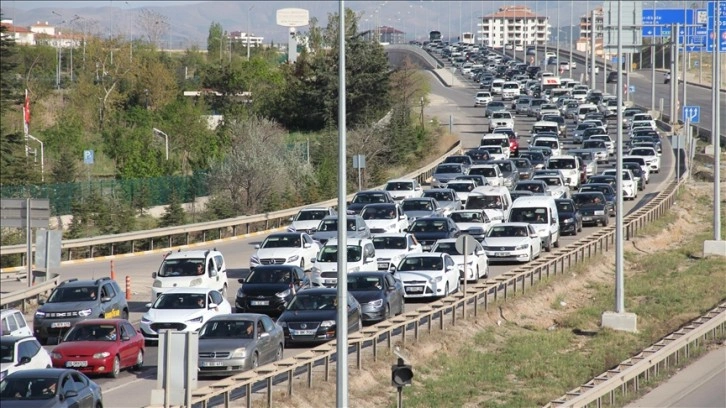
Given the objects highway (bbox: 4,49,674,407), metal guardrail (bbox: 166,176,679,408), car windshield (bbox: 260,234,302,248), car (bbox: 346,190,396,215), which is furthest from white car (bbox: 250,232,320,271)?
car (bbox: 346,190,396,215)

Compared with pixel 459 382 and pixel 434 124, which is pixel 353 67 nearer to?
pixel 434 124

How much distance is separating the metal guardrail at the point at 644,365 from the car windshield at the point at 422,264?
6611 millimetres

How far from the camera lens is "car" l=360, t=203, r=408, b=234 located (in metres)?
46.8

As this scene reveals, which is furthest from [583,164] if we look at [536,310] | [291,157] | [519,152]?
[536,310]

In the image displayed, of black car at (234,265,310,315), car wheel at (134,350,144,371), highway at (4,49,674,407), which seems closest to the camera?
highway at (4,49,674,407)

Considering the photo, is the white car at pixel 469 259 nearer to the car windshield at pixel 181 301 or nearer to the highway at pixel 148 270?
the highway at pixel 148 270

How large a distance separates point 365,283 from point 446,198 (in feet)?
68.3

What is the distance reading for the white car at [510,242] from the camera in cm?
4362

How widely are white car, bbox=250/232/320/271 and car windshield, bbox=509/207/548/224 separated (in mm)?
8297

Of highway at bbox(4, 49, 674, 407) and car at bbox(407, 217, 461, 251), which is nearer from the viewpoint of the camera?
highway at bbox(4, 49, 674, 407)

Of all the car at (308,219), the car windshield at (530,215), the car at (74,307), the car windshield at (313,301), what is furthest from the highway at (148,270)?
the car windshield at (530,215)

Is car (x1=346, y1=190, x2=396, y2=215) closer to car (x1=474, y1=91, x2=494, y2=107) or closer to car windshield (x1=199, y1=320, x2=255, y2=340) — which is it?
car windshield (x1=199, y1=320, x2=255, y2=340)

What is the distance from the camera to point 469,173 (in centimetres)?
6209

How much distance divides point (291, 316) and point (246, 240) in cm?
2284
